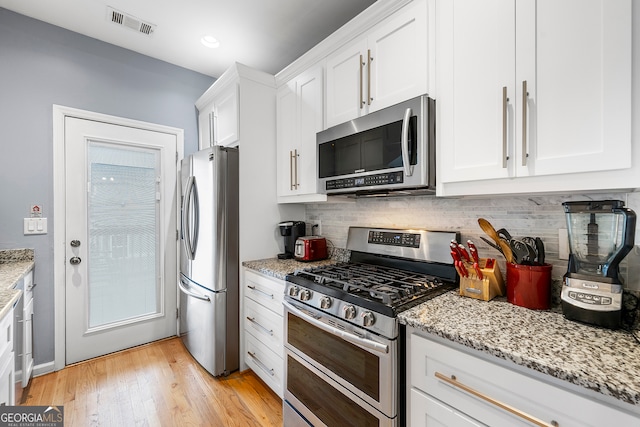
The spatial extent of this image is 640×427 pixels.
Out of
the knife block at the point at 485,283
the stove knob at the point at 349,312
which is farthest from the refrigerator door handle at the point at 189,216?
the knife block at the point at 485,283

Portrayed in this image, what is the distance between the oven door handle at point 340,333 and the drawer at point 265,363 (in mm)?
477

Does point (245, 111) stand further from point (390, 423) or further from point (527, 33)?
point (390, 423)

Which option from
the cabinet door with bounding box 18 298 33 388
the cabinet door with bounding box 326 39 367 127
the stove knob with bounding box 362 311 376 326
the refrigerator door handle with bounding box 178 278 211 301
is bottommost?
the cabinet door with bounding box 18 298 33 388

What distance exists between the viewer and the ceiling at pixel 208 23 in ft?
6.70

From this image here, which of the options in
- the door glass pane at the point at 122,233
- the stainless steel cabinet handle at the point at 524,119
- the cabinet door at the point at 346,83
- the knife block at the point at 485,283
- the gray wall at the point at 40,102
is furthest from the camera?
the door glass pane at the point at 122,233

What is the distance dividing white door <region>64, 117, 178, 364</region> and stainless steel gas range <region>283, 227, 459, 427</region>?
179cm

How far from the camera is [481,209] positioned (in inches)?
59.5

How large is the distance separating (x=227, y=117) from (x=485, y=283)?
2.23 meters

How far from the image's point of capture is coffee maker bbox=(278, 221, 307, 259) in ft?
7.86

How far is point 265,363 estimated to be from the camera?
6.61 feet

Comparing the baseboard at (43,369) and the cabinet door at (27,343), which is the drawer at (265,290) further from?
the baseboard at (43,369)

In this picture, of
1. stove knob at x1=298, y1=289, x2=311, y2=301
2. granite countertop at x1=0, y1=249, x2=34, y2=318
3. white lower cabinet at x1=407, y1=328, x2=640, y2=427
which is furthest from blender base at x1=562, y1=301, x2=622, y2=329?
granite countertop at x1=0, y1=249, x2=34, y2=318

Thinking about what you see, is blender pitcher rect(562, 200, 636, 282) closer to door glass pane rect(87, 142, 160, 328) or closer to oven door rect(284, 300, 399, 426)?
oven door rect(284, 300, 399, 426)

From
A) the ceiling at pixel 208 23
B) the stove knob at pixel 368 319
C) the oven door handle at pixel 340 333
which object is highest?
the ceiling at pixel 208 23
